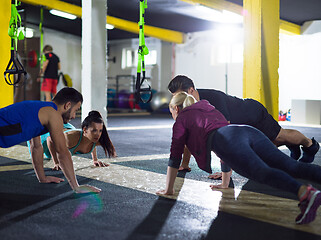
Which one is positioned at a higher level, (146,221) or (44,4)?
(44,4)

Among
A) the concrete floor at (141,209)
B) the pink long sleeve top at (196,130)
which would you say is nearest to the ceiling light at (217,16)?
the concrete floor at (141,209)

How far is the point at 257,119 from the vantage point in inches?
125

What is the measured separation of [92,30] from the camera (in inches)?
200

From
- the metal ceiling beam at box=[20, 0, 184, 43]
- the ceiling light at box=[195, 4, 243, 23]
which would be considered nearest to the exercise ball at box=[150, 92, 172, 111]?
the metal ceiling beam at box=[20, 0, 184, 43]

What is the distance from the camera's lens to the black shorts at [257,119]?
3104mm

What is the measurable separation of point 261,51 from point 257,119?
2.53 meters

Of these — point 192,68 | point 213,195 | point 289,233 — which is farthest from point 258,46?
point 192,68

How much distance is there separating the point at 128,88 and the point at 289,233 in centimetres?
1352

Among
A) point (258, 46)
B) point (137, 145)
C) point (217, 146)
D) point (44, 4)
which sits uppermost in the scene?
point (44, 4)

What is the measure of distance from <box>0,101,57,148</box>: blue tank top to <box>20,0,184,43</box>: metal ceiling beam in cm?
658

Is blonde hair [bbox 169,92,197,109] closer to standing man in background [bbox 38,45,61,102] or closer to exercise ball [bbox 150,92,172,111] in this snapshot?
standing man in background [bbox 38,45,61,102]

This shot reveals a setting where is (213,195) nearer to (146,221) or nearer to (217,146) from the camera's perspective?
(217,146)

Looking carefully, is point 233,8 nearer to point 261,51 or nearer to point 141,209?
point 261,51

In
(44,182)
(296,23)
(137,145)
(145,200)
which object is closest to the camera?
(145,200)
